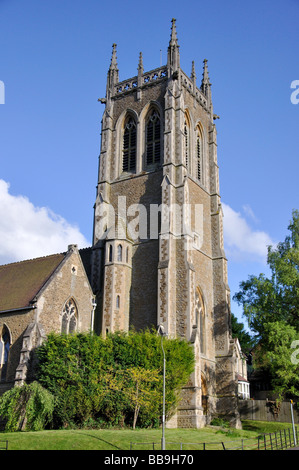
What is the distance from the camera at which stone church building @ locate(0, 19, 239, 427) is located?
3178 cm

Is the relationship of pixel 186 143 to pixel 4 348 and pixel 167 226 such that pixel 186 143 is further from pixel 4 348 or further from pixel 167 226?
pixel 4 348

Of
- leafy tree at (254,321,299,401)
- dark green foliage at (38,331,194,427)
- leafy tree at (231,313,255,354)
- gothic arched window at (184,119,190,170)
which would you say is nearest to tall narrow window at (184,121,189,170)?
gothic arched window at (184,119,190,170)

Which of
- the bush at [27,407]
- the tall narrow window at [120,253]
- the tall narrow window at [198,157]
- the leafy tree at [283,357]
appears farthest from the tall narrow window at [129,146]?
the bush at [27,407]

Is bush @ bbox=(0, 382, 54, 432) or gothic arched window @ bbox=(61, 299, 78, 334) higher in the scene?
gothic arched window @ bbox=(61, 299, 78, 334)

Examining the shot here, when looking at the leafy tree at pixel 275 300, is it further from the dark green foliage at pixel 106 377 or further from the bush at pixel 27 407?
the bush at pixel 27 407

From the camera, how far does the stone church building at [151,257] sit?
3178cm

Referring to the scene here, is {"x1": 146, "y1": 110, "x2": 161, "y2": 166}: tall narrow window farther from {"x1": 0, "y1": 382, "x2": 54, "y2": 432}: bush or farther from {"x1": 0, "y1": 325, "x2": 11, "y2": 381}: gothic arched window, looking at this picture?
{"x1": 0, "y1": 382, "x2": 54, "y2": 432}: bush

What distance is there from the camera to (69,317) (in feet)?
108

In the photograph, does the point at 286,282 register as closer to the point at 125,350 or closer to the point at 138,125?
the point at 125,350

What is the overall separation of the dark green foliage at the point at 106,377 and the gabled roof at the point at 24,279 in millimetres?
4083

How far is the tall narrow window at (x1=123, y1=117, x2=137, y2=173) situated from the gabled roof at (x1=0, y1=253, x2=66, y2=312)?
39.5 ft

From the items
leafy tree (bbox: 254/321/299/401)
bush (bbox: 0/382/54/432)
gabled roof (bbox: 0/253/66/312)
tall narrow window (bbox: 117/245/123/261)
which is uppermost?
tall narrow window (bbox: 117/245/123/261)

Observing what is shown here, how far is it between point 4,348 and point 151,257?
39.9ft
